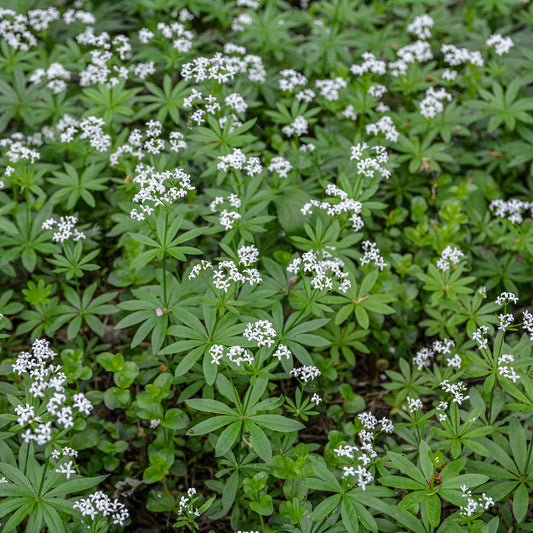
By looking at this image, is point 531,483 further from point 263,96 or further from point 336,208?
point 263,96

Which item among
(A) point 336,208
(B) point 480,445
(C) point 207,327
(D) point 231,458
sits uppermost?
(A) point 336,208

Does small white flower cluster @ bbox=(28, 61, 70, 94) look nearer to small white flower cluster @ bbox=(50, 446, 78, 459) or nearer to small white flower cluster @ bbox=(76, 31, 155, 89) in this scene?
small white flower cluster @ bbox=(76, 31, 155, 89)

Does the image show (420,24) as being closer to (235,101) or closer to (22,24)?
(235,101)

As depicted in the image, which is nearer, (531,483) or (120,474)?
(531,483)

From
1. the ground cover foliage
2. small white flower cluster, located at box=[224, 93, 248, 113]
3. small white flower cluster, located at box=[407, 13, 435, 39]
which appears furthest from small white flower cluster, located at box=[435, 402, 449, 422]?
small white flower cluster, located at box=[407, 13, 435, 39]

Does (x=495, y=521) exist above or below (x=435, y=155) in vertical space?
below

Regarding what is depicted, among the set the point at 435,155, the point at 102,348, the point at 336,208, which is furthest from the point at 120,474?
the point at 435,155
